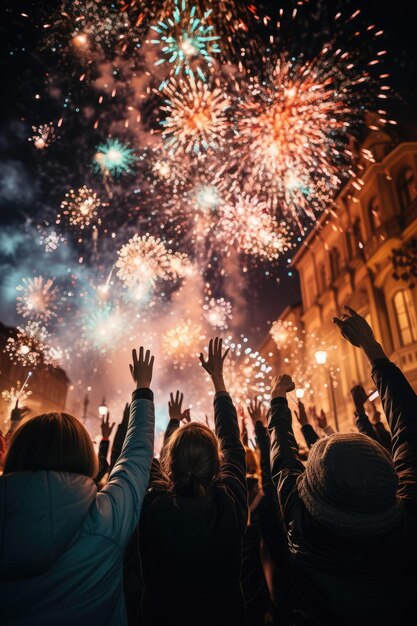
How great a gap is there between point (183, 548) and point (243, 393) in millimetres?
26661

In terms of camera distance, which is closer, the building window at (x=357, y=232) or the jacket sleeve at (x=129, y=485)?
the jacket sleeve at (x=129, y=485)

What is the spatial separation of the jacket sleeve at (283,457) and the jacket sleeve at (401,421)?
1.86 feet

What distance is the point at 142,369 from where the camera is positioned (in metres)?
2.71

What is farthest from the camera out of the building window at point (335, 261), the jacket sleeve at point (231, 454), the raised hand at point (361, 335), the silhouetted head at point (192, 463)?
the building window at point (335, 261)

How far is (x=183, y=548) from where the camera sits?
1.91m

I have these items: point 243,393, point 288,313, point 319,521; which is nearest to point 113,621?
point 319,521

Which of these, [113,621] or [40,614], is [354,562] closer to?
[113,621]

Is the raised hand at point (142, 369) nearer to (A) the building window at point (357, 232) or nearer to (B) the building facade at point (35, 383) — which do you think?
(A) the building window at point (357, 232)

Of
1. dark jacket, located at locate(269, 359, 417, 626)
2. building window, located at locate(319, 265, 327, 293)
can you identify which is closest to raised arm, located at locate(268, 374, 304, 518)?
dark jacket, located at locate(269, 359, 417, 626)

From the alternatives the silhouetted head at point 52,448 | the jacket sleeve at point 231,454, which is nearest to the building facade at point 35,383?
the jacket sleeve at point 231,454

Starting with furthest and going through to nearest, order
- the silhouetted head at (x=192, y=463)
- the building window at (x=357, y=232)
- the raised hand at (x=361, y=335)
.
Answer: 1. the building window at (x=357, y=232)
2. the raised hand at (x=361, y=335)
3. the silhouetted head at (x=192, y=463)

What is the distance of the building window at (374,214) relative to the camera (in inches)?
877

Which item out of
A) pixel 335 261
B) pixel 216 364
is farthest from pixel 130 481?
pixel 335 261

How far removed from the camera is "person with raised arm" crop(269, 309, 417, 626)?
5.50 feet
